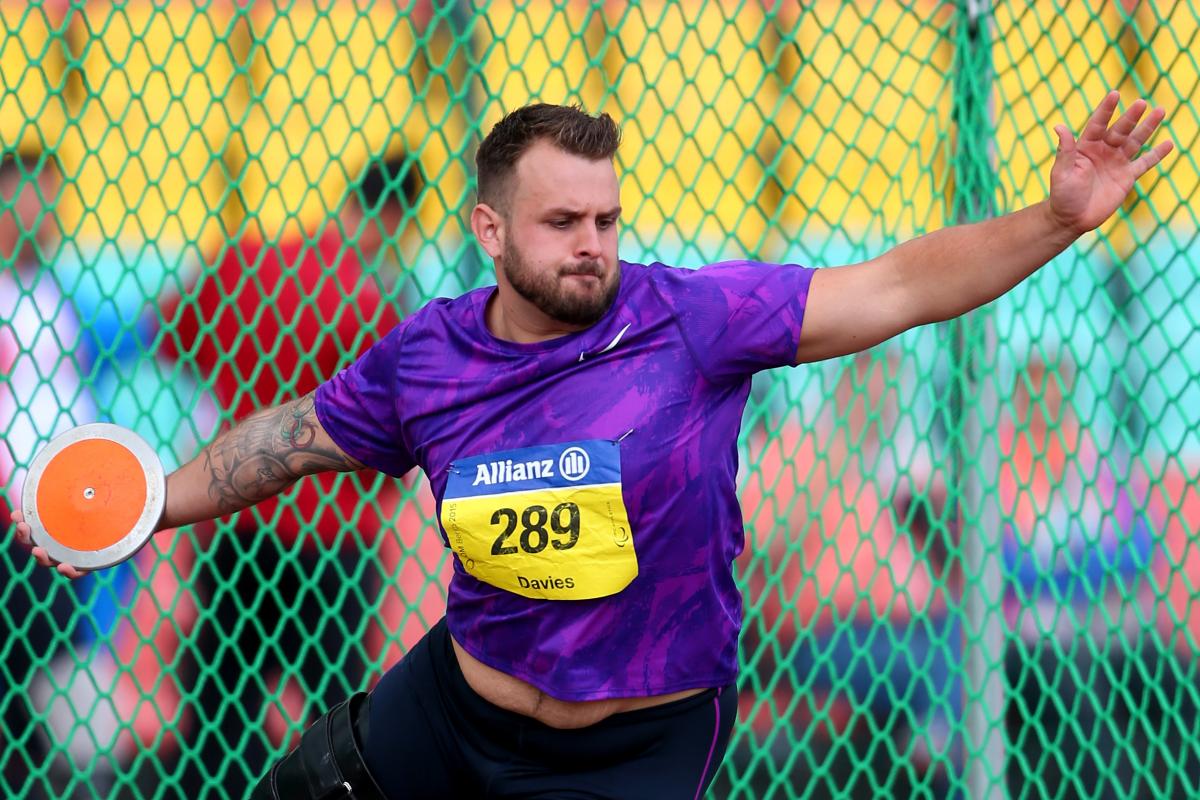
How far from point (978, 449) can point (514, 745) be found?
1.91 meters

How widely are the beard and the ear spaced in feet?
0.35

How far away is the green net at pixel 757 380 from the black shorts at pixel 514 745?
1224 mm

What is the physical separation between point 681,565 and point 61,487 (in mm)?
1145

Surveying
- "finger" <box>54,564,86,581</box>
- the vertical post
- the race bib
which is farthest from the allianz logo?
the vertical post

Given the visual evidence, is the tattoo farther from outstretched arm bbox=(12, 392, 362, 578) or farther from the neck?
the neck

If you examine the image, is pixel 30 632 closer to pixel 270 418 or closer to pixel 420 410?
pixel 270 418

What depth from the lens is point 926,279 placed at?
2129 millimetres

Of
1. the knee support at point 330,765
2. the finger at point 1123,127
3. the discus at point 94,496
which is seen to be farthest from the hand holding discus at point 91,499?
the finger at point 1123,127

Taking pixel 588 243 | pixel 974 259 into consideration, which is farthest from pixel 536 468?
pixel 974 259

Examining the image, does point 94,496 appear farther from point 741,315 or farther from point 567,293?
point 741,315

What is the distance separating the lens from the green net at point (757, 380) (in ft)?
12.4

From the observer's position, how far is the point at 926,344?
387cm

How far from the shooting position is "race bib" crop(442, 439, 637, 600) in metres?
2.22

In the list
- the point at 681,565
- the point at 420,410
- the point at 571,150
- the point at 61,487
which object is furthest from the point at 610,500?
the point at 61,487
